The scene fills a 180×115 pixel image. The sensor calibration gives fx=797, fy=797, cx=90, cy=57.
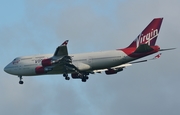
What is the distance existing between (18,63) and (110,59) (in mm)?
14657

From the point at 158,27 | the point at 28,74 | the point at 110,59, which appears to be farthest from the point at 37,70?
the point at 158,27

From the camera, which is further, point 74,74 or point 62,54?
point 74,74

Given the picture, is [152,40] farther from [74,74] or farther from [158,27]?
[74,74]

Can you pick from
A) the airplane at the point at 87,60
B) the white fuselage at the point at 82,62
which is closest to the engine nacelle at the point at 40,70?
the airplane at the point at 87,60

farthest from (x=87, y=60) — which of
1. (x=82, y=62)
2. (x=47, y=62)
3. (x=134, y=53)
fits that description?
(x=134, y=53)

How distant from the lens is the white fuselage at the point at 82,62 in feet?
Answer: 367

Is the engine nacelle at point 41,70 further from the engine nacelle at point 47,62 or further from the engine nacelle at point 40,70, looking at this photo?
the engine nacelle at point 47,62

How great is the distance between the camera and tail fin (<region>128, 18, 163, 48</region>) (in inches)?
4476

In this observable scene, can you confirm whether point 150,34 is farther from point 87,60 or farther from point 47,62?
point 47,62

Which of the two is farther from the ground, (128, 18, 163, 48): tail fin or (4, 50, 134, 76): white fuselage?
(128, 18, 163, 48): tail fin

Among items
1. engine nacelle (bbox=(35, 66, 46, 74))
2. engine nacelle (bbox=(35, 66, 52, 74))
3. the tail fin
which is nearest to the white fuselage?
engine nacelle (bbox=(35, 66, 52, 74))

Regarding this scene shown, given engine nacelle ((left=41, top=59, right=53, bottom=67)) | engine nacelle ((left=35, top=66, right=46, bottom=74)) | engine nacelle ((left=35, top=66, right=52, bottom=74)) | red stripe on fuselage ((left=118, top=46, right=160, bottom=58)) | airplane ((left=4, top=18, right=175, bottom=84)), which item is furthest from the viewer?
engine nacelle ((left=35, top=66, right=46, bottom=74))

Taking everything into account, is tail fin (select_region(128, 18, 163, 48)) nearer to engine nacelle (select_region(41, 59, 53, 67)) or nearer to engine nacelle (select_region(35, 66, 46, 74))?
engine nacelle (select_region(41, 59, 53, 67))

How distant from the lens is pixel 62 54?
111062 mm
